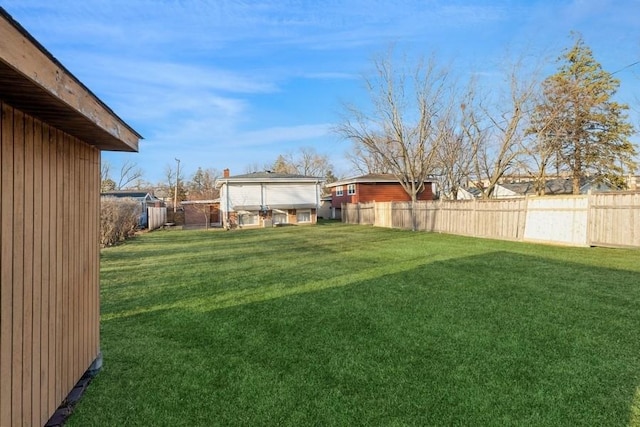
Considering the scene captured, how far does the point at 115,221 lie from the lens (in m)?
14.7

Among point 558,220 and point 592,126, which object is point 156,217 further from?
point 592,126

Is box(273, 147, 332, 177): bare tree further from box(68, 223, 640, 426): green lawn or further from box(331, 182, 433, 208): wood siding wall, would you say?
box(68, 223, 640, 426): green lawn

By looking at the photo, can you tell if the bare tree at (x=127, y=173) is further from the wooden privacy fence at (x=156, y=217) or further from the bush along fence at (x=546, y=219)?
the bush along fence at (x=546, y=219)

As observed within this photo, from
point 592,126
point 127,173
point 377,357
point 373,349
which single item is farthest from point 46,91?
point 127,173

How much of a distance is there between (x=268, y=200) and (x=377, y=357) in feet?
77.4

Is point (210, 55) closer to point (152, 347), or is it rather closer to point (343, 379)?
point (152, 347)

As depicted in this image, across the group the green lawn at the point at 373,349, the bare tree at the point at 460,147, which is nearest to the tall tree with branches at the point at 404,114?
the bare tree at the point at 460,147

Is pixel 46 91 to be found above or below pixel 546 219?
above

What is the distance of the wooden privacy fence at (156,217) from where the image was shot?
23.7 m

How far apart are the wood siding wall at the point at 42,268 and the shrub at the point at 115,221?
11.9 metres

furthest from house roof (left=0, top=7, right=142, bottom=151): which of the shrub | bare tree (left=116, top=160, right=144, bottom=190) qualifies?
bare tree (left=116, top=160, right=144, bottom=190)

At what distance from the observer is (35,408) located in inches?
86.4

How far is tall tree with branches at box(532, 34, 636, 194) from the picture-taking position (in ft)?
83.5

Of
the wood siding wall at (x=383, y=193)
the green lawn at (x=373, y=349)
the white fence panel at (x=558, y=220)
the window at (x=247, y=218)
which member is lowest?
the green lawn at (x=373, y=349)
